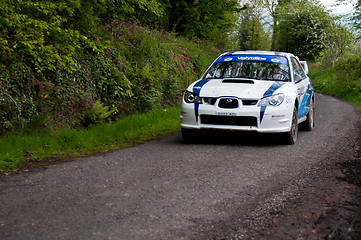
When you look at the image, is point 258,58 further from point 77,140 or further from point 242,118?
point 77,140

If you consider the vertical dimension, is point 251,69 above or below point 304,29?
below

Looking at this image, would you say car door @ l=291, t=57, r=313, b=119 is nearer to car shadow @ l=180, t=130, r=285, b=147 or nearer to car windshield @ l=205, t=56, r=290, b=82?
car windshield @ l=205, t=56, r=290, b=82

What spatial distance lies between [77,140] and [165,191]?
12.7ft


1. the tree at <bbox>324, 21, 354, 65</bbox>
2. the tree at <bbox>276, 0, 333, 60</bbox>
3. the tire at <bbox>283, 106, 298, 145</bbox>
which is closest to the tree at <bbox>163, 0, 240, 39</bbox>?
the tire at <bbox>283, 106, 298, 145</bbox>

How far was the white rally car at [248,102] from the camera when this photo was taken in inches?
339

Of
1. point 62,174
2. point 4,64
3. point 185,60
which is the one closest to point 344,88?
point 185,60

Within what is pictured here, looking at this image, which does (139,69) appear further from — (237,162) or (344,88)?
(344,88)

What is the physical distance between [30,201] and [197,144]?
14.8ft

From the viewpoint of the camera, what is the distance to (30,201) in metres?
5.01

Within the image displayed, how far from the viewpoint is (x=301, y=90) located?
10180 millimetres

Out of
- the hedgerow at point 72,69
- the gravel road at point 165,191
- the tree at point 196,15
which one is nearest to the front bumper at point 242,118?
the gravel road at point 165,191

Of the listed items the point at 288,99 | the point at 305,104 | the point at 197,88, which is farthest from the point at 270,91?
the point at 305,104

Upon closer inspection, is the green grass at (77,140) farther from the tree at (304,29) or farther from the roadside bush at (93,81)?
the tree at (304,29)

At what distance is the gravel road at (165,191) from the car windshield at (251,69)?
5.21ft
